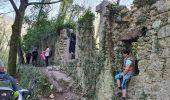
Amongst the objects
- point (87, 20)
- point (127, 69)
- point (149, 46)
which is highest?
point (87, 20)

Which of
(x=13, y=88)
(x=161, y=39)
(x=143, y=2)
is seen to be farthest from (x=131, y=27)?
(x=13, y=88)

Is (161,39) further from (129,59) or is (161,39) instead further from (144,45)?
(129,59)

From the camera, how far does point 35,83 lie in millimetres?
16297

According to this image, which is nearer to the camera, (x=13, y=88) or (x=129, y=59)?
A: (x=13, y=88)

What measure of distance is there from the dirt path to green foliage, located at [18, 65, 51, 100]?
29 cm

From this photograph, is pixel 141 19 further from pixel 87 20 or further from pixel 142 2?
pixel 87 20

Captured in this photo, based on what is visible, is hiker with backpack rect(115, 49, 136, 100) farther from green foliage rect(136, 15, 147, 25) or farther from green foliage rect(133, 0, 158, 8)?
green foliage rect(133, 0, 158, 8)

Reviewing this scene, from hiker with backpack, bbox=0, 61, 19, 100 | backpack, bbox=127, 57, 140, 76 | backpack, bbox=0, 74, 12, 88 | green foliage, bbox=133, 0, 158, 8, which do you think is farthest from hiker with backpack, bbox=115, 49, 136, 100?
backpack, bbox=0, 74, 12, 88

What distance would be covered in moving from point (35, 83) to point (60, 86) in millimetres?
1151

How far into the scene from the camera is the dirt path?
1488 cm

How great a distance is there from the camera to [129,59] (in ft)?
33.7

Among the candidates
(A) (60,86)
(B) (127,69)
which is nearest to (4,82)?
(B) (127,69)

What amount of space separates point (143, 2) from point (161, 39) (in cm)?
146

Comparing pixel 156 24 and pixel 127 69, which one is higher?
pixel 156 24
